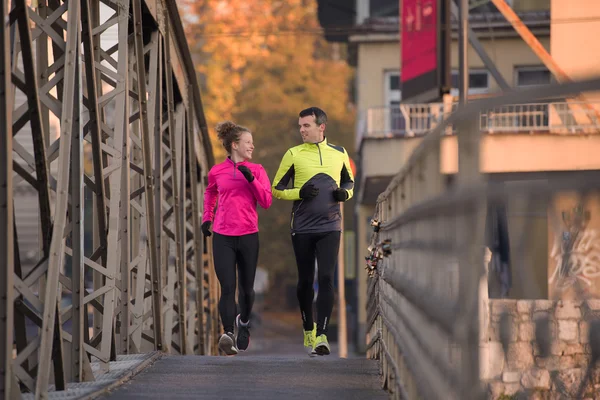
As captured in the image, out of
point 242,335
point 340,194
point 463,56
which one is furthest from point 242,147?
point 463,56

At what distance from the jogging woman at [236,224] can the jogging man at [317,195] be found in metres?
0.34

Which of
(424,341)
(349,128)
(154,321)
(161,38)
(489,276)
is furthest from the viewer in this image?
(349,128)

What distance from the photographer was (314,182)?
9.10m

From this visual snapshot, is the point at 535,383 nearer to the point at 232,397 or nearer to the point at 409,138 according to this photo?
the point at 232,397

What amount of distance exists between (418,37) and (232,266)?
18.4 meters

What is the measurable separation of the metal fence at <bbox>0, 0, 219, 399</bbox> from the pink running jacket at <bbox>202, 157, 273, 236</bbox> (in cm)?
53

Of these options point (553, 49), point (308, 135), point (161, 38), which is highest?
point (553, 49)

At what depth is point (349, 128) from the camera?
50.8m

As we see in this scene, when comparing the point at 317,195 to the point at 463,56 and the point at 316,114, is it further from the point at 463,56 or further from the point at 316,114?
the point at 463,56

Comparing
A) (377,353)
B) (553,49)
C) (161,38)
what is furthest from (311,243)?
(553,49)

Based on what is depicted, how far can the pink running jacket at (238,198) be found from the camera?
9.47m

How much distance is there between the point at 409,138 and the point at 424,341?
2531 centimetres

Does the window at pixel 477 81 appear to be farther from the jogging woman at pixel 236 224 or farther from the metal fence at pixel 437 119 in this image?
the jogging woman at pixel 236 224

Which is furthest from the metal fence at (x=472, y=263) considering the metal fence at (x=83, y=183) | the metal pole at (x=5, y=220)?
the metal fence at (x=83, y=183)
